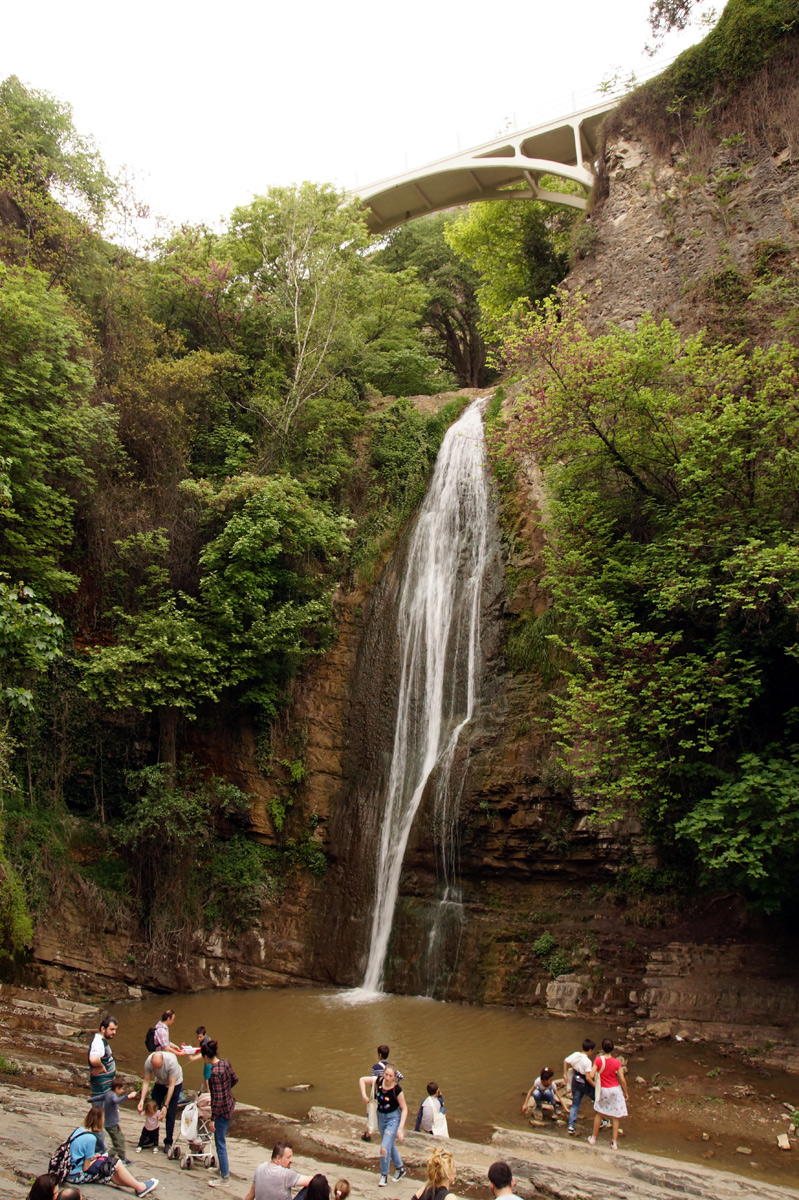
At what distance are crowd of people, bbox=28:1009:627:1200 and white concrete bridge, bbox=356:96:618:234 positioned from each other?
949 inches

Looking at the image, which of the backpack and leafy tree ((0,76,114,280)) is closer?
the backpack

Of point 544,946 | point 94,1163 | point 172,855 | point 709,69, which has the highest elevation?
point 709,69

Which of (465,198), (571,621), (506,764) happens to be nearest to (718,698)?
(571,621)

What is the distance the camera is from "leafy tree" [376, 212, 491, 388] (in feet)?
114

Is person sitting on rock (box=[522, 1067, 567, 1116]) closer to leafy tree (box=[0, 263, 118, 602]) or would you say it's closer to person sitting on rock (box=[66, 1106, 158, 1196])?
person sitting on rock (box=[66, 1106, 158, 1196])

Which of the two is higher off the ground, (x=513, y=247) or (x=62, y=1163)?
(x=513, y=247)

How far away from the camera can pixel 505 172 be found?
2714 centimetres

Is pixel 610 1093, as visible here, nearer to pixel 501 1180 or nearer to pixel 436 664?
pixel 501 1180

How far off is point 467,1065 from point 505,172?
2697 cm

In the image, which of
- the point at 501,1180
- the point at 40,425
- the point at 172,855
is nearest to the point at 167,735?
the point at 172,855

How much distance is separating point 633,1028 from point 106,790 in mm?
11228

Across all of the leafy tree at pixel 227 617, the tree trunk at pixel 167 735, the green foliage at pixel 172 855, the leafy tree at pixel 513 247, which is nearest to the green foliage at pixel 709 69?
the leafy tree at pixel 513 247

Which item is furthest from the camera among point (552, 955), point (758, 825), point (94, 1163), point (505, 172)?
point (505, 172)

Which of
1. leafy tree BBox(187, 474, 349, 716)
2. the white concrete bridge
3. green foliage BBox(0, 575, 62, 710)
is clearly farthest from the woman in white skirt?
the white concrete bridge
